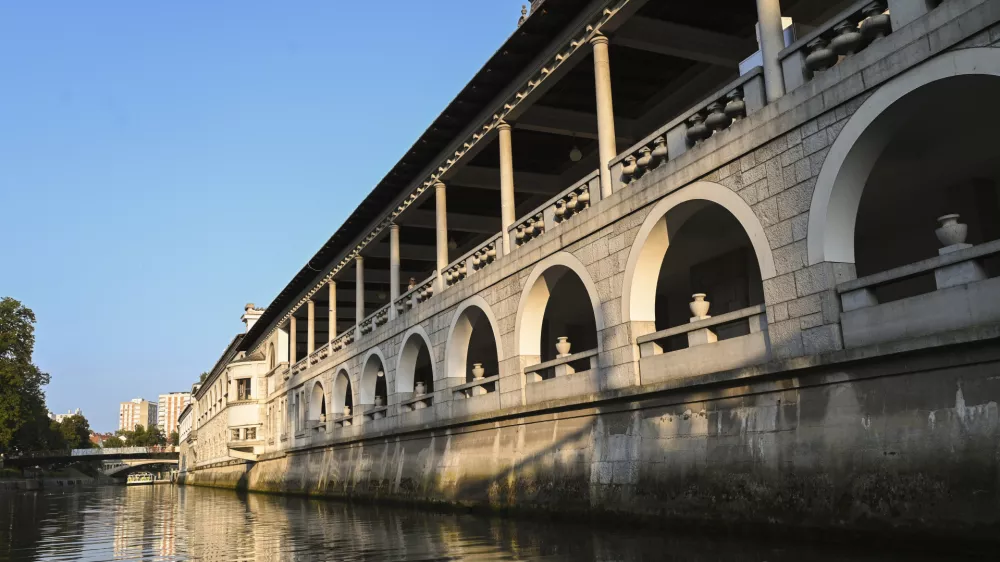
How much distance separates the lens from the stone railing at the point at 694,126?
10.4m

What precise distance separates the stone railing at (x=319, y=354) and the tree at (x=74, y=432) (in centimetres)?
9071

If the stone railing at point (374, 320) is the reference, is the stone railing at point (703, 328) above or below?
below

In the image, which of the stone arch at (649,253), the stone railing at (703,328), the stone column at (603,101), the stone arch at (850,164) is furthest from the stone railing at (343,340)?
the stone arch at (850,164)

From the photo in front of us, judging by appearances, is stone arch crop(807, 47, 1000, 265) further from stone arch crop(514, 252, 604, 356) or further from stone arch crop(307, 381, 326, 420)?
stone arch crop(307, 381, 326, 420)

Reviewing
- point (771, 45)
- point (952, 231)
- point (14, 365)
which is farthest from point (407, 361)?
point (14, 365)

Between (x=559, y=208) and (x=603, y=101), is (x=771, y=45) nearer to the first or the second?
(x=603, y=101)

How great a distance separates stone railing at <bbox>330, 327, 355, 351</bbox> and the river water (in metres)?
9.88

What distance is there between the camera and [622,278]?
40.6ft

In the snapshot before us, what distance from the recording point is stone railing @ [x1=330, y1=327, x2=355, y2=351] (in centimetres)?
2762

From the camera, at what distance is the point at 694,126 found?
1127 centimetres

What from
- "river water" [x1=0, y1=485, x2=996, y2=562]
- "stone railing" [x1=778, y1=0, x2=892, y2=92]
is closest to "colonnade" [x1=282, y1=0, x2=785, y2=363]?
"stone railing" [x1=778, y1=0, x2=892, y2=92]

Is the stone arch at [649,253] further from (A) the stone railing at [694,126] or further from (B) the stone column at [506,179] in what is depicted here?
(B) the stone column at [506,179]

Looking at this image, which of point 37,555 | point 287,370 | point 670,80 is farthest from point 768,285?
point 287,370

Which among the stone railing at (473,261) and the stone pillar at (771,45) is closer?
the stone pillar at (771,45)
